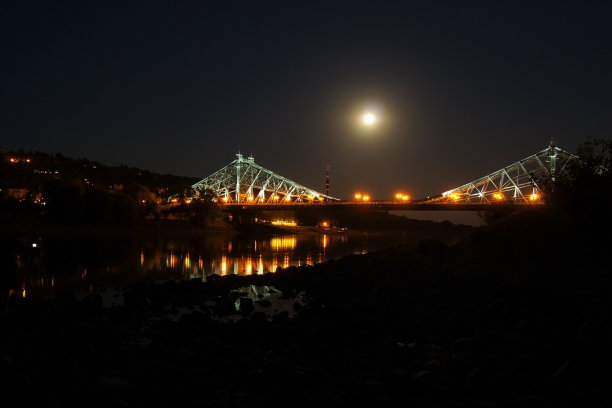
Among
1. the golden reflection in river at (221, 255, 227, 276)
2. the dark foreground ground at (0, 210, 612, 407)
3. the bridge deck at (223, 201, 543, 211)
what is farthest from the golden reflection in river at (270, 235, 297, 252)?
the dark foreground ground at (0, 210, 612, 407)

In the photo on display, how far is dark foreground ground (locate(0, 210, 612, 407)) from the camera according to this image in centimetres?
659

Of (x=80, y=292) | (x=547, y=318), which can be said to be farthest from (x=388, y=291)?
(x=80, y=292)

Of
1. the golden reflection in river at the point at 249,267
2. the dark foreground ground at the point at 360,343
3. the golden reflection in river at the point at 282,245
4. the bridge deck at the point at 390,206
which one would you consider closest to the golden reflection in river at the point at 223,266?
the golden reflection in river at the point at 249,267

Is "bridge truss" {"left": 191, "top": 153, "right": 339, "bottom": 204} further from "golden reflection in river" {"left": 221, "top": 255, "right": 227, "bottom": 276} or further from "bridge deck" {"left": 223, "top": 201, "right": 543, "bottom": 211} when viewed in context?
"golden reflection in river" {"left": 221, "top": 255, "right": 227, "bottom": 276}

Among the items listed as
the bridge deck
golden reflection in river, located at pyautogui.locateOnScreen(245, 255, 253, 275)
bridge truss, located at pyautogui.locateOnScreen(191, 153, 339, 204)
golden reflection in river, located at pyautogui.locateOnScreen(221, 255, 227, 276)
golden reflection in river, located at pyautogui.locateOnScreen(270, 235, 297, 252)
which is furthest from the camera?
bridge truss, located at pyautogui.locateOnScreen(191, 153, 339, 204)

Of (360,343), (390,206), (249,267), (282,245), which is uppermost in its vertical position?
(390,206)

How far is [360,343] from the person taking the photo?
9.45 m

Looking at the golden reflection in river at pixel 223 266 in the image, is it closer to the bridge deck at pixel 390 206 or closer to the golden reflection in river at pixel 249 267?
the golden reflection in river at pixel 249 267

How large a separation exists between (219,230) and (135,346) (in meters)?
68.4

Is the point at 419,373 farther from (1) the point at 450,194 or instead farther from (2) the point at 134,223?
(1) the point at 450,194

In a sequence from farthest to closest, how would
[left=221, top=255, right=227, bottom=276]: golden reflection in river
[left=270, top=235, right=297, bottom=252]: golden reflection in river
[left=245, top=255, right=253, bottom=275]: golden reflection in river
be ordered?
[left=270, top=235, right=297, bottom=252]: golden reflection in river < [left=245, top=255, right=253, bottom=275]: golden reflection in river < [left=221, top=255, right=227, bottom=276]: golden reflection in river

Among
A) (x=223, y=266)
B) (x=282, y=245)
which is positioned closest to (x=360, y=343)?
(x=223, y=266)

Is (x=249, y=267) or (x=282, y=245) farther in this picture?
(x=282, y=245)

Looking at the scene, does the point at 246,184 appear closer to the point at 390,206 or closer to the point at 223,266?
the point at 390,206
